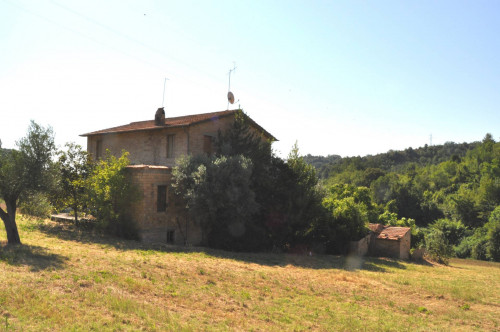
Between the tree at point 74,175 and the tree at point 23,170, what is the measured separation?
6720 mm

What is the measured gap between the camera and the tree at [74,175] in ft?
68.1

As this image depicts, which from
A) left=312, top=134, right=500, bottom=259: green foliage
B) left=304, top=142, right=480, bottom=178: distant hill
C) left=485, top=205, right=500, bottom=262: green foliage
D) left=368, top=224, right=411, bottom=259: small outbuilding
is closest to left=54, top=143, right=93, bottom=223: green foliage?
left=368, top=224, right=411, bottom=259: small outbuilding

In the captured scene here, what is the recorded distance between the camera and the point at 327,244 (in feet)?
84.6

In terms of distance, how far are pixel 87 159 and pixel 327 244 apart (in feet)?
57.7

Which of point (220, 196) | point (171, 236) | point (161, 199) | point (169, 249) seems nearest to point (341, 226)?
point (220, 196)

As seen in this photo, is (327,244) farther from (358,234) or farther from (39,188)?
(39,188)

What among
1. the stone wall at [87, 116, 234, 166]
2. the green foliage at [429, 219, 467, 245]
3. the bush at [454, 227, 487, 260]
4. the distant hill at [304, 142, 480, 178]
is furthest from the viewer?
the distant hill at [304, 142, 480, 178]

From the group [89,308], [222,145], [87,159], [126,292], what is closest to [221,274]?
[126,292]

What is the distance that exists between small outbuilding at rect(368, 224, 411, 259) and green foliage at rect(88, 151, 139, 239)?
64.0ft

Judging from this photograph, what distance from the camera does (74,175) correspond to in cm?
2127

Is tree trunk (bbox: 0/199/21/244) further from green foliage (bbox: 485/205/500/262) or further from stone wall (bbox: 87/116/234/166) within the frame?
green foliage (bbox: 485/205/500/262)

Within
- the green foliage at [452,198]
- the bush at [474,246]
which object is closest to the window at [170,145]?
the green foliage at [452,198]

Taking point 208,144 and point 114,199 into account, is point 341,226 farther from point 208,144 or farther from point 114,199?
point 114,199

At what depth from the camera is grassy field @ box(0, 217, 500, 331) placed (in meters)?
7.46
